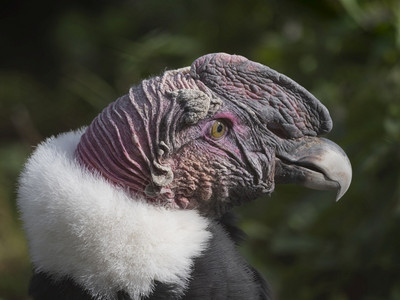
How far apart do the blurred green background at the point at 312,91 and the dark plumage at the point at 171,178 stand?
69 cm

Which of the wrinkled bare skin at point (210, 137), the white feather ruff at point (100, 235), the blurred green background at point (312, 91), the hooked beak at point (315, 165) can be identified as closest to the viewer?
the white feather ruff at point (100, 235)

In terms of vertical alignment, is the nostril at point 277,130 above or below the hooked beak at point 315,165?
above

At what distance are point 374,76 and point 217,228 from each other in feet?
8.45

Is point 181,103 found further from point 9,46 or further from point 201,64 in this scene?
point 9,46

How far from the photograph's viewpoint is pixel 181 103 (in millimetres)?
2807

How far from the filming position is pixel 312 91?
17.5 ft

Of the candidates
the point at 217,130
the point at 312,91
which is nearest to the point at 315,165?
the point at 217,130

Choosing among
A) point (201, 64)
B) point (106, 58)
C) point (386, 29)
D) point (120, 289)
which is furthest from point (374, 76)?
point (106, 58)

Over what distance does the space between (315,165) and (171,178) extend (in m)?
0.55

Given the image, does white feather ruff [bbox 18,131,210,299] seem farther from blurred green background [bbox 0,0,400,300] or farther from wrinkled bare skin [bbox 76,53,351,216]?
blurred green background [bbox 0,0,400,300]

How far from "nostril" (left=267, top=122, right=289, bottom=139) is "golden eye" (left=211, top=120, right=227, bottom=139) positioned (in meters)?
0.18

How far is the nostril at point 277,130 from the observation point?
115 inches

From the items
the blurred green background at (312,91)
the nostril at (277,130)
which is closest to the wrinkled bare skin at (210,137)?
the nostril at (277,130)

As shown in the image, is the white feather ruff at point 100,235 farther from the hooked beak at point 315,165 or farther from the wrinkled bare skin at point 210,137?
the hooked beak at point 315,165
